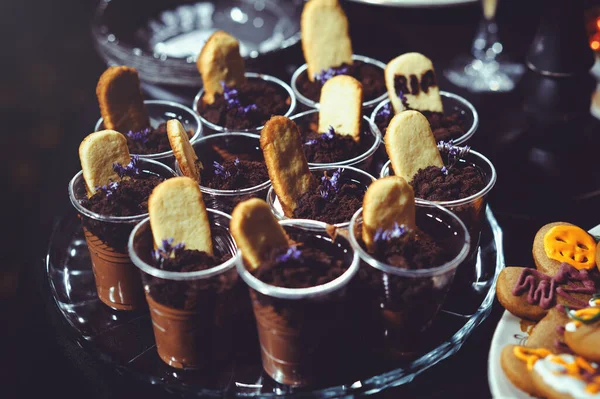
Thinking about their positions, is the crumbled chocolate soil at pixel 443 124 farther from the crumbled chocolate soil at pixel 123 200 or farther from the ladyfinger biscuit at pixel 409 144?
the crumbled chocolate soil at pixel 123 200

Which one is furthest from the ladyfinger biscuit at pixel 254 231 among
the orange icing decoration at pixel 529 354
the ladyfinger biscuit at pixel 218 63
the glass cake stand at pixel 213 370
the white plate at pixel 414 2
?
the white plate at pixel 414 2

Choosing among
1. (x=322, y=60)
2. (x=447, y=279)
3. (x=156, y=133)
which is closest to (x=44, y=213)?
(x=156, y=133)

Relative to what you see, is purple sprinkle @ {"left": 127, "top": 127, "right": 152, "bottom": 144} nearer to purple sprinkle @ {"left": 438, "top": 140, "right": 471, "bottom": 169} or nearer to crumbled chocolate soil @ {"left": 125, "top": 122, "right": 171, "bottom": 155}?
crumbled chocolate soil @ {"left": 125, "top": 122, "right": 171, "bottom": 155}

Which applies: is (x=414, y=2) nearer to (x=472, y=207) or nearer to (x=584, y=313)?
(x=472, y=207)

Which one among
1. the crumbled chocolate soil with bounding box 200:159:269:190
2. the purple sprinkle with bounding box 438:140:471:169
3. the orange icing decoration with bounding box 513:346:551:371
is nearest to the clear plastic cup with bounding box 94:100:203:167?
the crumbled chocolate soil with bounding box 200:159:269:190

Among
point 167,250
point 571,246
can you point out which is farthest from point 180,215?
point 571,246
